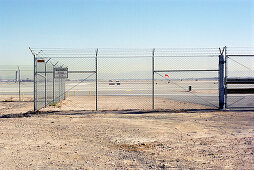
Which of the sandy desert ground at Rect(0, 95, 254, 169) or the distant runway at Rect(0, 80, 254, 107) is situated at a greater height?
the distant runway at Rect(0, 80, 254, 107)

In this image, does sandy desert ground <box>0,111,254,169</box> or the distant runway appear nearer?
sandy desert ground <box>0,111,254,169</box>

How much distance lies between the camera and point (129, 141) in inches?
287

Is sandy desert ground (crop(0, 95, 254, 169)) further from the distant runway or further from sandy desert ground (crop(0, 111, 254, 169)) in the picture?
the distant runway

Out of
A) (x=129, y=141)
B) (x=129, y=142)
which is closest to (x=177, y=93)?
(x=129, y=141)

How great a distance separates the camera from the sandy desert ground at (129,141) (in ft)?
17.9

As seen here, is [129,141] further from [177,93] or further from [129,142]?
[177,93]

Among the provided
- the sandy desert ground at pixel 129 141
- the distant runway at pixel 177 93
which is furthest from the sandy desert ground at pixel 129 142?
the distant runway at pixel 177 93

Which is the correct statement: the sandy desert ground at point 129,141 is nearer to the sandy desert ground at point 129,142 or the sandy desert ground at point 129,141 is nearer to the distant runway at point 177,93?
the sandy desert ground at point 129,142

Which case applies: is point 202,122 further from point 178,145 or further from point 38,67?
point 38,67

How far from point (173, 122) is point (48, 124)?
436 cm

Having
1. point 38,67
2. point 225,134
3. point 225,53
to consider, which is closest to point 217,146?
point 225,134

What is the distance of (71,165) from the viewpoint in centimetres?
533

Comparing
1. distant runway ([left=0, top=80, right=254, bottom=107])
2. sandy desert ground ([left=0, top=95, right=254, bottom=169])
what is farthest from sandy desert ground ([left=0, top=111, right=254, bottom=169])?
distant runway ([left=0, top=80, right=254, bottom=107])

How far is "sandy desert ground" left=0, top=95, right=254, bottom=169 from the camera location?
5457 millimetres
